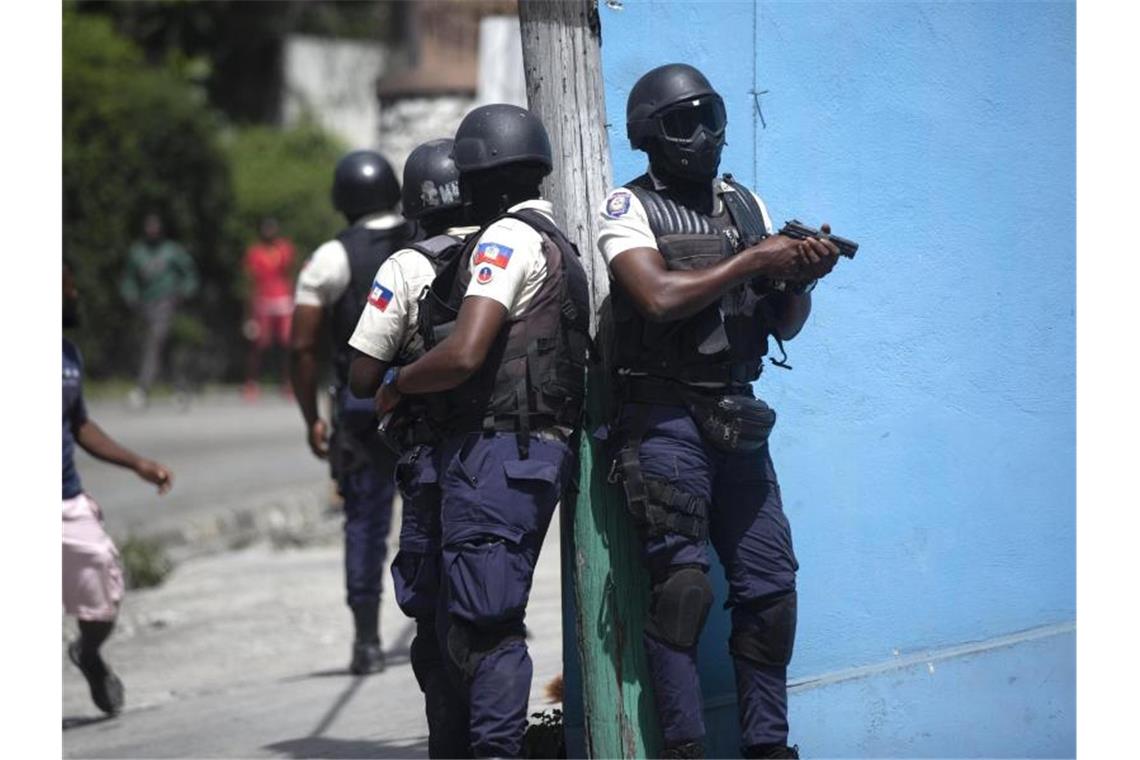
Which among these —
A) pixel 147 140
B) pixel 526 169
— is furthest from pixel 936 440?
pixel 147 140

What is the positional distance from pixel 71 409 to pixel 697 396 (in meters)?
2.83

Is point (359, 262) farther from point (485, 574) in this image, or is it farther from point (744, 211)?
point (485, 574)

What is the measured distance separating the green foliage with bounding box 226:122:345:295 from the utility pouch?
17.5m

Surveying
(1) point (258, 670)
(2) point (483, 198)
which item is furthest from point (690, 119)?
(1) point (258, 670)

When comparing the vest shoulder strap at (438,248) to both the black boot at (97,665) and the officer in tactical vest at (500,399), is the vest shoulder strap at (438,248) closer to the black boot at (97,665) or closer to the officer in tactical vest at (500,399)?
the officer in tactical vest at (500,399)

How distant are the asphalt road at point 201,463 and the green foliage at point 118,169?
177cm

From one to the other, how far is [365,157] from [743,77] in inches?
90.4

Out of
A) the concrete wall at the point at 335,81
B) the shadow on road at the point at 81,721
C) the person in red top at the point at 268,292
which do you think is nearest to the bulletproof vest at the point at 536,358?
the shadow on road at the point at 81,721

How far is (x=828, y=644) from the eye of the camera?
17.0 ft

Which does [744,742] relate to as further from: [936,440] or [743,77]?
[743,77]

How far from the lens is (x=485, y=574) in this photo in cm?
436

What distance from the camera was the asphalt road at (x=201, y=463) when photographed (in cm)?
1173

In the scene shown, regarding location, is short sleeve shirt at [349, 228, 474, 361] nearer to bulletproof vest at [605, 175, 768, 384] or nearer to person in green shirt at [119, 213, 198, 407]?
bulletproof vest at [605, 175, 768, 384]

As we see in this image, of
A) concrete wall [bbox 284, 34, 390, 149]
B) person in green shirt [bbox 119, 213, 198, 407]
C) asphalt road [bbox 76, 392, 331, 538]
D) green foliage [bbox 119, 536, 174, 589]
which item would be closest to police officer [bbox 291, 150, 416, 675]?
green foliage [bbox 119, 536, 174, 589]
